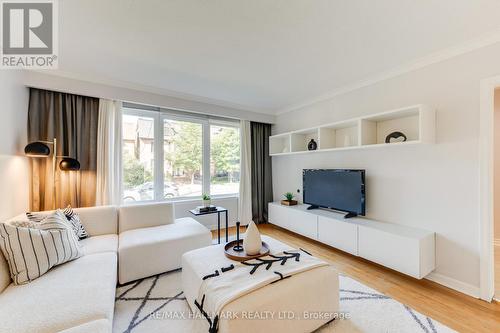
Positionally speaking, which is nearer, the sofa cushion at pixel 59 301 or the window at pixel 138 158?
the sofa cushion at pixel 59 301

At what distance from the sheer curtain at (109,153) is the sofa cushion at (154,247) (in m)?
→ 0.81

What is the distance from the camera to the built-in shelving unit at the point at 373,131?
221 centimetres

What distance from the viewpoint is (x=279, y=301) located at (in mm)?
1333

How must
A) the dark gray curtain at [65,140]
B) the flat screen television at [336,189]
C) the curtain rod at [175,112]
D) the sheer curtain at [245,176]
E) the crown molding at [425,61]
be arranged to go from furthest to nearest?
the sheer curtain at [245,176], the curtain rod at [175,112], the flat screen television at [336,189], the dark gray curtain at [65,140], the crown molding at [425,61]

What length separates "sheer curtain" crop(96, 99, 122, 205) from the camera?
297 centimetres

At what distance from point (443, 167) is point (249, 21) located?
2.48 m

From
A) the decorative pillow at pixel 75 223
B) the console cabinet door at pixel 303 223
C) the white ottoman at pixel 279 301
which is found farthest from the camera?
the console cabinet door at pixel 303 223

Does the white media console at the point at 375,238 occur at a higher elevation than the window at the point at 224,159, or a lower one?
lower

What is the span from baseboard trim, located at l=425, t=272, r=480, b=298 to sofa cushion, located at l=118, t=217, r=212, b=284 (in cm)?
260

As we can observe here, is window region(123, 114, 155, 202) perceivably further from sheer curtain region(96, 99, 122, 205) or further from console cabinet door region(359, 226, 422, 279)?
console cabinet door region(359, 226, 422, 279)

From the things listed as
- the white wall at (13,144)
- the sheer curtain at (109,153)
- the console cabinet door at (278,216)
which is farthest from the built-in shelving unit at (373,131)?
the white wall at (13,144)

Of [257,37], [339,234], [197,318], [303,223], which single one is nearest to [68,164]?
[197,318]

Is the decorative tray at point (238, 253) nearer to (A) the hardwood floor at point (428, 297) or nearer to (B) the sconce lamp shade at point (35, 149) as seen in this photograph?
(A) the hardwood floor at point (428, 297)

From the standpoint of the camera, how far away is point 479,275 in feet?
6.40
